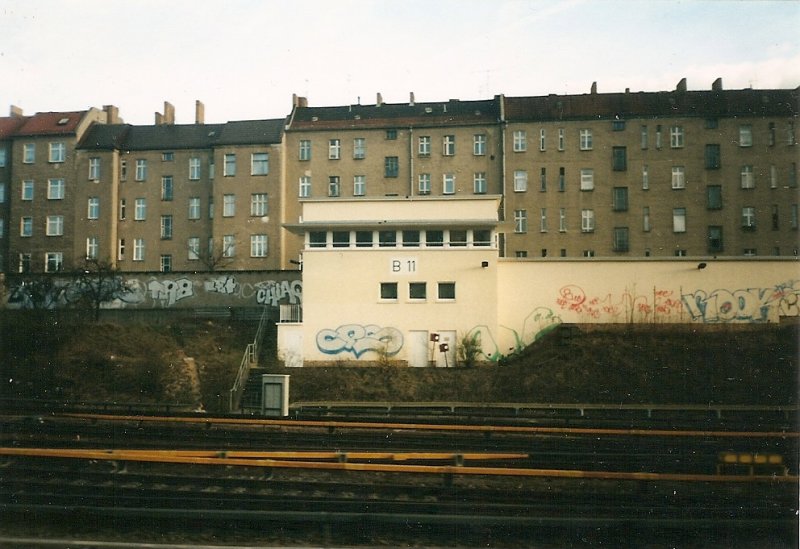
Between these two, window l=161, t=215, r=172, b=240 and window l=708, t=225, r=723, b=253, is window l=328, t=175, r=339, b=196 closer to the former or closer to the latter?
window l=161, t=215, r=172, b=240

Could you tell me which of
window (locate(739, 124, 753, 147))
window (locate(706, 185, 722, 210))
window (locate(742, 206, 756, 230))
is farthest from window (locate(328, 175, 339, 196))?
window (locate(742, 206, 756, 230))

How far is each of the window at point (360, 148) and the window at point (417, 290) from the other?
1873cm

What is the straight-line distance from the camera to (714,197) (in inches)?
1756

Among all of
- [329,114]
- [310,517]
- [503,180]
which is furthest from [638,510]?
[329,114]

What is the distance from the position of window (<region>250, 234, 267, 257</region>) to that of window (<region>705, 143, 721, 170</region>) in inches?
1202

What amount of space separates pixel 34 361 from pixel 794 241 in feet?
138

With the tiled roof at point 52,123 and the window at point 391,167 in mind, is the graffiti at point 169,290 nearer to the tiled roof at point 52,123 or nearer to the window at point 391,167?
the window at point 391,167

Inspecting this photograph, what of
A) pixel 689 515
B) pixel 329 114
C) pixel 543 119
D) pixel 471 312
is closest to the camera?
pixel 689 515

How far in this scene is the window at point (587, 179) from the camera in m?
45.3

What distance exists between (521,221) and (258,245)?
717 inches

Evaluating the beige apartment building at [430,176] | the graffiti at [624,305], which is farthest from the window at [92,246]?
the graffiti at [624,305]

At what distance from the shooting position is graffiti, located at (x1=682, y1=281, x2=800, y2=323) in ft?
95.3

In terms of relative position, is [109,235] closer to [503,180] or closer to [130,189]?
[130,189]

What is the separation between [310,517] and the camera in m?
8.16
